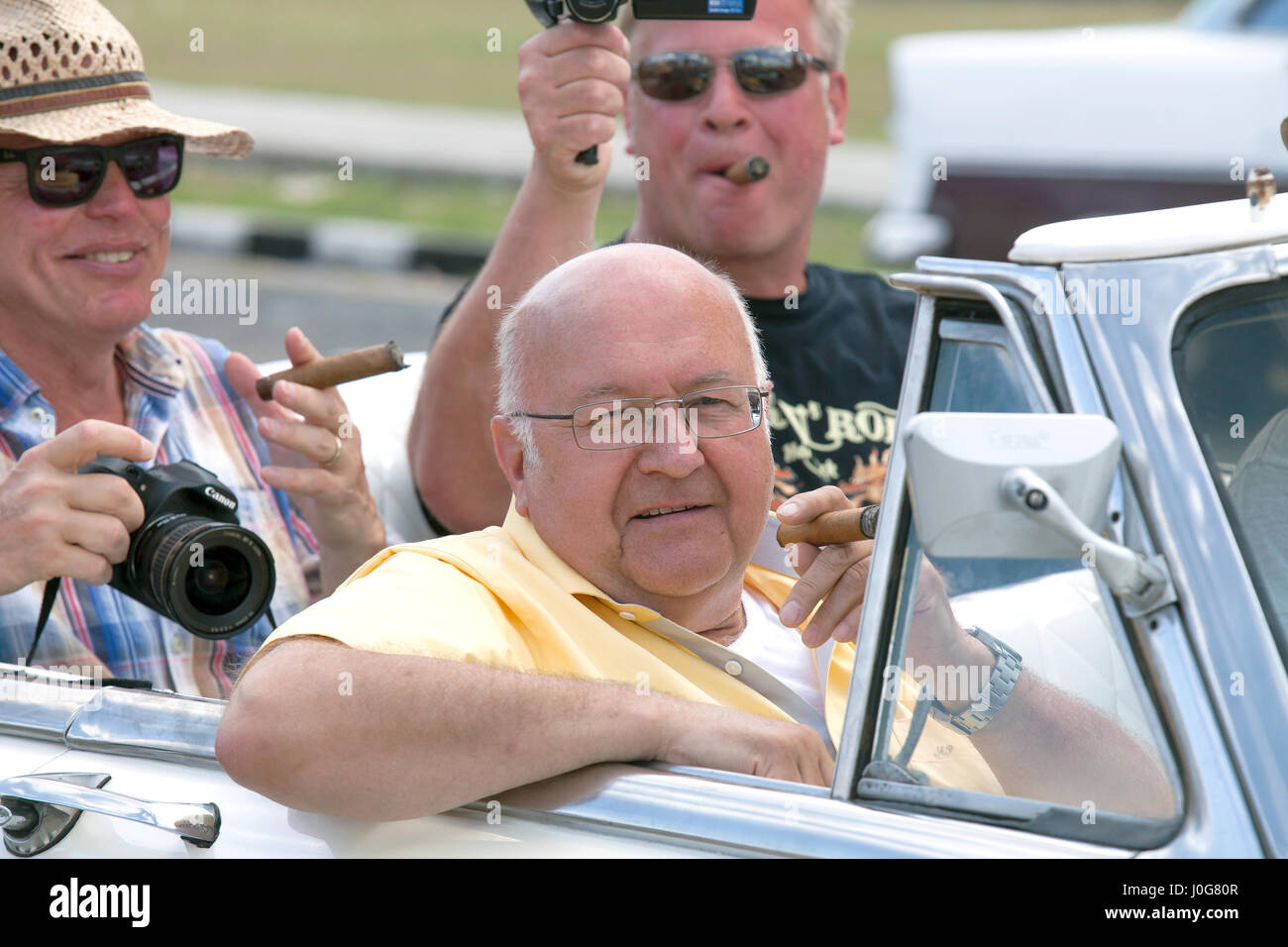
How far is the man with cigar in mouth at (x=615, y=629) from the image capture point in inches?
66.0

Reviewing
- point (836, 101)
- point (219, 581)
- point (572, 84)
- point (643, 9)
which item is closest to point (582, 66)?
point (572, 84)

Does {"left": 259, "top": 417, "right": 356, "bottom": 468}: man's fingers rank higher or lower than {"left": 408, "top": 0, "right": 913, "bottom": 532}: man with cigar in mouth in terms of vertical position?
lower

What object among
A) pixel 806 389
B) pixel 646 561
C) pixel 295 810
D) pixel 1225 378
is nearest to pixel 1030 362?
pixel 1225 378

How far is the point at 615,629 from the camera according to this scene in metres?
2.17

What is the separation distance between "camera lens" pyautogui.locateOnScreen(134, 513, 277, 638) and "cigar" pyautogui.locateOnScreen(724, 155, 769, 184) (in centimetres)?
138

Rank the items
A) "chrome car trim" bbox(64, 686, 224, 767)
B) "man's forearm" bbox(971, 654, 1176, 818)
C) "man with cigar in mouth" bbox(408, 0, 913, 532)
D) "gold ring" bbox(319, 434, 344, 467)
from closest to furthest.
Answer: "man's forearm" bbox(971, 654, 1176, 818), "chrome car trim" bbox(64, 686, 224, 767), "gold ring" bbox(319, 434, 344, 467), "man with cigar in mouth" bbox(408, 0, 913, 532)

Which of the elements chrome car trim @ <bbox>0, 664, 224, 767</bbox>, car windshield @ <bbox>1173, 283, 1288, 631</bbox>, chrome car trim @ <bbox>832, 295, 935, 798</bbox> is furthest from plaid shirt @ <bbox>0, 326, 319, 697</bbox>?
car windshield @ <bbox>1173, 283, 1288, 631</bbox>

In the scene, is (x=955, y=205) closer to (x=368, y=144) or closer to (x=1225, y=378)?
(x=1225, y=378)

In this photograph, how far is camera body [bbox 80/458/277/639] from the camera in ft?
7.56

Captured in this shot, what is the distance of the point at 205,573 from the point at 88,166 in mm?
871

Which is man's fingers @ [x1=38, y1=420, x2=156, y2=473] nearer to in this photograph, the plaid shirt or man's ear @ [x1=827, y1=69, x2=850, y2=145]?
the plaid shirt

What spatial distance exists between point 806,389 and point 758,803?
5.61ft

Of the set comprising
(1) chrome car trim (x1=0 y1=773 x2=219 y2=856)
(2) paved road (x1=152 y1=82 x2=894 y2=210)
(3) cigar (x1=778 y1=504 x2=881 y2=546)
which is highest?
(2) paved road (x1=152 y1=82 x2=894 y2=210)

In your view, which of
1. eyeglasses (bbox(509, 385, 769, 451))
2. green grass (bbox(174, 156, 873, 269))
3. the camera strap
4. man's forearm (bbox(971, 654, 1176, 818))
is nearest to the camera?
man's forearm (bbox(971, 654, 1176, 818))
